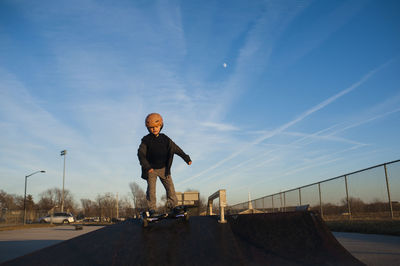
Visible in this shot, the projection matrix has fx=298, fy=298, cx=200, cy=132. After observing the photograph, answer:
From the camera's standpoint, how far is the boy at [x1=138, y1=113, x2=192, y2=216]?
6.00 m

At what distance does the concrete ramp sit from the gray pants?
2.49 ft

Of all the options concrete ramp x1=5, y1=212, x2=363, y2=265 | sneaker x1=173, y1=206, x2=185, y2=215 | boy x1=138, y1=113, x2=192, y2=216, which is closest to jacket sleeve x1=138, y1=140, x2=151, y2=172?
boy x1=138, y1=113, x2=192, y2=216

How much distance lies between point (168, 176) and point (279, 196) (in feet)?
49.8

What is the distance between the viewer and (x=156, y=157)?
20.3 feet

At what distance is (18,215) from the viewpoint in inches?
1825

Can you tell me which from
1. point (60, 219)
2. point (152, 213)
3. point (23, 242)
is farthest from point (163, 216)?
point (60, 219)

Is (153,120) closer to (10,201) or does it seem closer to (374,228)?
(374,228)

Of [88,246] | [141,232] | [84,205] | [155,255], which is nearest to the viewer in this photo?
[155,255]

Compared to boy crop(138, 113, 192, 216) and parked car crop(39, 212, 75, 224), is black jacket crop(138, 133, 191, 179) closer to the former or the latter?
boy crop(138, 113, 192, 216)

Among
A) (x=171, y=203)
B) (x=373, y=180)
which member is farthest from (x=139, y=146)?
(x=373, y=180)

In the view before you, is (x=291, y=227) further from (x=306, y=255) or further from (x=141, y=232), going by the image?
(x=141, y=232)

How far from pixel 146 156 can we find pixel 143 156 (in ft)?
0.55

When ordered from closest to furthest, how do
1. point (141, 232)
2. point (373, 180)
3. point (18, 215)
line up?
point (141, 232), point (373, 180), point (18, 215)

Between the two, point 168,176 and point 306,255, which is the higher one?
point 168,176
